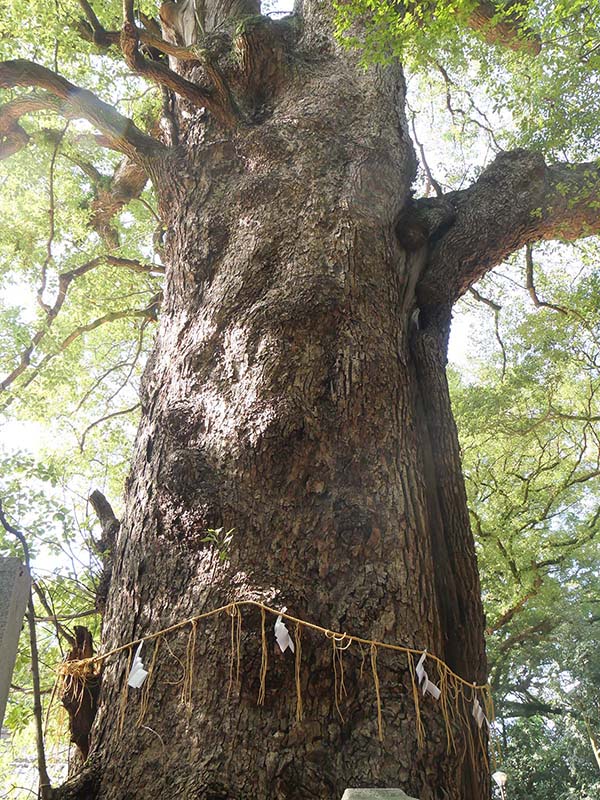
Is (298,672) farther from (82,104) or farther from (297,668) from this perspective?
(82,104)

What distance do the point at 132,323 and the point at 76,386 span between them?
1008 millimetres

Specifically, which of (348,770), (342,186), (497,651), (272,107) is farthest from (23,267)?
(497,651)

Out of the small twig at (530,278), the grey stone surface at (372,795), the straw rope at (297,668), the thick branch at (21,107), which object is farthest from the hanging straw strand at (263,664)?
the small twig at (530,278)

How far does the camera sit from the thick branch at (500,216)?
3.25 meters

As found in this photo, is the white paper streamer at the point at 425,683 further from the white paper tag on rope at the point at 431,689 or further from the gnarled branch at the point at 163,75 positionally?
the gnarled branch at the point at 163,75

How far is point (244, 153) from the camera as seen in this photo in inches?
126

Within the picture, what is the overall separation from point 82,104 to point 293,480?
2112 mm

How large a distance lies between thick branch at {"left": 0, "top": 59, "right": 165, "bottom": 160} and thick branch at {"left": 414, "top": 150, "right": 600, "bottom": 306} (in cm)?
157

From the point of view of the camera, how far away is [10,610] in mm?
1434

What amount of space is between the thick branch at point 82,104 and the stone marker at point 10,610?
92.0 inches

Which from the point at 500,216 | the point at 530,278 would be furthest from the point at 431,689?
the point at 530,278

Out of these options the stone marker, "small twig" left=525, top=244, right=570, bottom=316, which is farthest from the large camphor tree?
"small twig" left=525, top=244, right=570, bottom=316

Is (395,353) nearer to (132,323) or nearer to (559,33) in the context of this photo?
(559,33)

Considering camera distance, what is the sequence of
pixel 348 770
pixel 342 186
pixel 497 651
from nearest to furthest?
pixel 348 770
pixel 342 186
pixel 497 651
